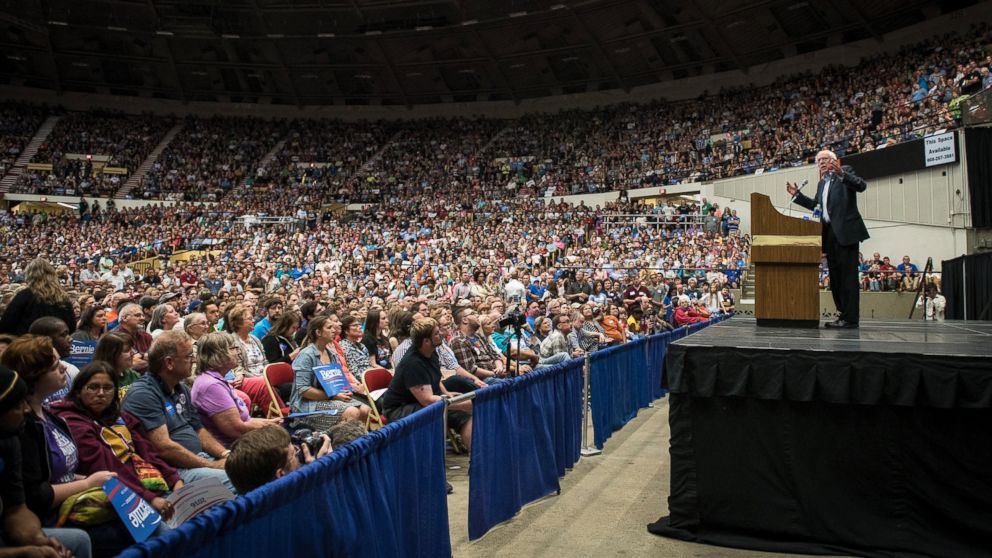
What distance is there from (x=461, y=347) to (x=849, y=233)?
Result: 3794mm

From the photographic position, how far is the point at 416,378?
535cm

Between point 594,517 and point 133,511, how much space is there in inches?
126

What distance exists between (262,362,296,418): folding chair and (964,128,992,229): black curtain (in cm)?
1479

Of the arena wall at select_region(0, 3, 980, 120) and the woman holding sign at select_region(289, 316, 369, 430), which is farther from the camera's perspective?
the arena wall at select_region(0, 3, 980, 120)

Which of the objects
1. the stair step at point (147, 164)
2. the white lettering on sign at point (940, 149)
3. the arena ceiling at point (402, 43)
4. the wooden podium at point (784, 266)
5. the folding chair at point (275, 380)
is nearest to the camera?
the folding chair at point (275, 380)

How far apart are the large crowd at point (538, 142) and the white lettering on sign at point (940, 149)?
1.99 metres

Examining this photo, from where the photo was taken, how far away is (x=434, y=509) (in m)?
3.88

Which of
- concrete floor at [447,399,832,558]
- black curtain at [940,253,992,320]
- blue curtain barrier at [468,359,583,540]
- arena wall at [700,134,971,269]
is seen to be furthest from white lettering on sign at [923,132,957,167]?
blue curtain barrier at [468,359,583,540]

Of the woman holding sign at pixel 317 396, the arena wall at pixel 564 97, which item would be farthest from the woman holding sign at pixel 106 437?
the arena wall at pixel 564 97

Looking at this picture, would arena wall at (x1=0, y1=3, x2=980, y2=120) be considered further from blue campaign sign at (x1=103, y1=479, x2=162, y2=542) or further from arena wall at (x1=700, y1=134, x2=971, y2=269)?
blue campaign sign at (x1=103, y1=479, x2=162, y2=542)

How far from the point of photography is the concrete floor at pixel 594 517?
445 centimetres

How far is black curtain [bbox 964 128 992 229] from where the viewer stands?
1498cm

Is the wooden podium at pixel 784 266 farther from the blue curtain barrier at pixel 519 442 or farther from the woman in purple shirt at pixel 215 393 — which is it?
the woman in purple shirt at pixel 215 393

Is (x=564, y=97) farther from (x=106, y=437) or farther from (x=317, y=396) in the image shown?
(x=106, y=437)
